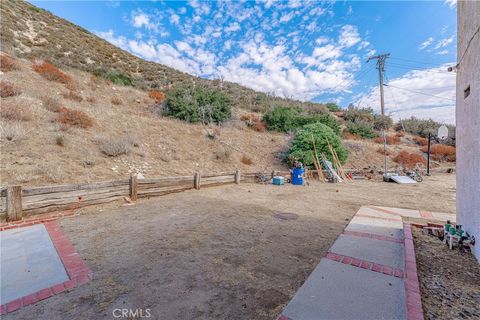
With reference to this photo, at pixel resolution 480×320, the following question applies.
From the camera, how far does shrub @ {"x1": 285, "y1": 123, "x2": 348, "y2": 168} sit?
11.4 metres

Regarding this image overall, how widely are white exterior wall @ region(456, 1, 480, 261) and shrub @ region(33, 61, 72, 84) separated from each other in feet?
53.2

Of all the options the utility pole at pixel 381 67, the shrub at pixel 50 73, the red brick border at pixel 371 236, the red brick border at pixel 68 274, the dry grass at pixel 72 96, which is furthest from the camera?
the utility pole at pixel 381 67

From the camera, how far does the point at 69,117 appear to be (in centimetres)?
870

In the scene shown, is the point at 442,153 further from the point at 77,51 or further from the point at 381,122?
the point at 77,51

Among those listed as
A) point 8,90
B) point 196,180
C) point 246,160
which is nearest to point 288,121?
point 246,160

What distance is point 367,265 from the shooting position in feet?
8.95

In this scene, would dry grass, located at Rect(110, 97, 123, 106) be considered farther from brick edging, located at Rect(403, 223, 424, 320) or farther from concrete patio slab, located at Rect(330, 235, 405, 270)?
brick edging, located at Rect(403, 223, 424, 320)

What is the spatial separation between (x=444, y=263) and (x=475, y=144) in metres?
1.61

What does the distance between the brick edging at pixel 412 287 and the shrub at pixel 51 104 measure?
1202 cm

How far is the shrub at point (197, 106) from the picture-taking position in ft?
44.5

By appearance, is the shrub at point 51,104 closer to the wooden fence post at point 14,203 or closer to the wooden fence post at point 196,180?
→ the wooden fence post at point 14,203

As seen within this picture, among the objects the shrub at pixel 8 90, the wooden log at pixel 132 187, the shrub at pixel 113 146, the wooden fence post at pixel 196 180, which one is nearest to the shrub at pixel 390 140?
the wooden fence post at pixel 196 180

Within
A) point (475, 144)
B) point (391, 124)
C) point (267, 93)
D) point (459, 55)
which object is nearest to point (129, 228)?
point (475, 144)

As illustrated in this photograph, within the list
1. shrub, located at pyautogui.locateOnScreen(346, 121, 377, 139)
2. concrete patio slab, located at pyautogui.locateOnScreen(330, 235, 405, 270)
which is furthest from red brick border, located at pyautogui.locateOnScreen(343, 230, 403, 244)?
shrub, located at pyautogui.locateOnScreen(346, 121, 377, 139)
